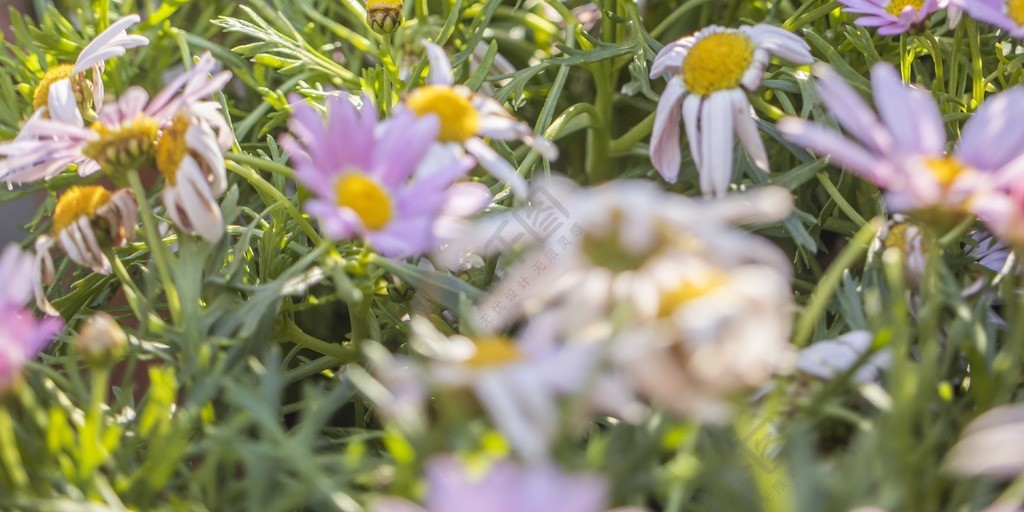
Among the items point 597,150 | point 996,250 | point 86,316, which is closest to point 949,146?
point 996,250

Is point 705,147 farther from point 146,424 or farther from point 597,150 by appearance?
point 146,424

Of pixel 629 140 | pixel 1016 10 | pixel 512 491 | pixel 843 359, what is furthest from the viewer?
pixel 629 140

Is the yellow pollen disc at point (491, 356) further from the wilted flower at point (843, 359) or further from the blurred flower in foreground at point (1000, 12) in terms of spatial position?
the blurred flower in foreground at point (1000, 12)

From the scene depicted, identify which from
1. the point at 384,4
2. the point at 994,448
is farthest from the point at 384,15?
the point at 994,448

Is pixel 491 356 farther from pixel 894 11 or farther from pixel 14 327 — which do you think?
pixel 894 11

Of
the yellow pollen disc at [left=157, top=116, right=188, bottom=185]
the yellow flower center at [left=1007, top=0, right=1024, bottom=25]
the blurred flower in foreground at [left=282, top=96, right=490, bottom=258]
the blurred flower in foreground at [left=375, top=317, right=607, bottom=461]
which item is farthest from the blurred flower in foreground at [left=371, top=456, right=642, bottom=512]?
the yellow flower center at [left=1007, top=0, right=1024, bottom=25]

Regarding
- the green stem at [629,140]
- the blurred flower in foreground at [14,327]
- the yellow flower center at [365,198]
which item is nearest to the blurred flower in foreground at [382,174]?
the yellow flower center at [365,198]

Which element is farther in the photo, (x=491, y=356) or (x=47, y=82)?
(x=47, y=82)
